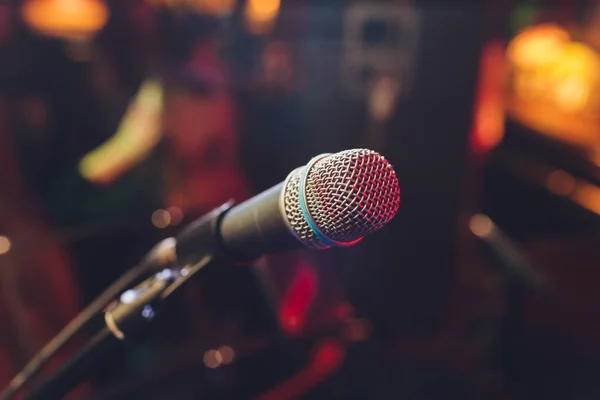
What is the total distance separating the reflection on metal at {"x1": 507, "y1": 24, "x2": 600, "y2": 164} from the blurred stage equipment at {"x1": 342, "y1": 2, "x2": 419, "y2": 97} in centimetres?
88

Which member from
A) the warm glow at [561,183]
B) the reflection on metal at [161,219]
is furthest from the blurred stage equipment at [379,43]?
the warm glow at [561,183]

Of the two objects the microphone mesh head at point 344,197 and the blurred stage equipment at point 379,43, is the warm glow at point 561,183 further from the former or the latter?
the microphone mesh head at point 344,197

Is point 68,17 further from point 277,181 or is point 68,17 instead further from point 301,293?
point 301,293

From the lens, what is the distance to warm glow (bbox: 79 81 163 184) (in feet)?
6.11

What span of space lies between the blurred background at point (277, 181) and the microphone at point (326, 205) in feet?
3.57

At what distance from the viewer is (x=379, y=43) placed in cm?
190

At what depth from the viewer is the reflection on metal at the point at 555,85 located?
244 cm

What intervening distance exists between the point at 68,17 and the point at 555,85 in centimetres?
237

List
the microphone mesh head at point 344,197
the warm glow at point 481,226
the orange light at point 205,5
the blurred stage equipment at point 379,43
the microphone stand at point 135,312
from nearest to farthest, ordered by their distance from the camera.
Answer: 1. the microphone mesh head at point 344,197
2. the microphone stand at point 135,312
3. the warm glow at point 481,226
4. the blurred stage equipment at point 379,43
5. the orange light at point 205,5

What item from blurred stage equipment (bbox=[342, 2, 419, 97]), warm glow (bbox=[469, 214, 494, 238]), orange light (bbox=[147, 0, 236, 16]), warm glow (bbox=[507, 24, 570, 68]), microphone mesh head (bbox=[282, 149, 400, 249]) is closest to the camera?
microphone mesh head (bbox=[282, 149, 400, 249])

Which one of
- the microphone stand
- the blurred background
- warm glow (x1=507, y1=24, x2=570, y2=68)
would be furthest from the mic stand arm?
warm glow (x1=507, y1=24, x2=570, y2=68)

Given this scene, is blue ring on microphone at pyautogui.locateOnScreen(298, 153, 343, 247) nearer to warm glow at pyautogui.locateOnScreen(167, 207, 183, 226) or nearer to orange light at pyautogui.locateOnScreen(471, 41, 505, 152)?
warm glow at pyautogui.locateOnScreen(167, 207, 183, 226)

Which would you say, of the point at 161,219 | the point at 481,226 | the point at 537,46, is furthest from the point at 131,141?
the point at 537,46

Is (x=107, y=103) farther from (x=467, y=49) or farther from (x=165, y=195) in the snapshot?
(x=467, y=49)
